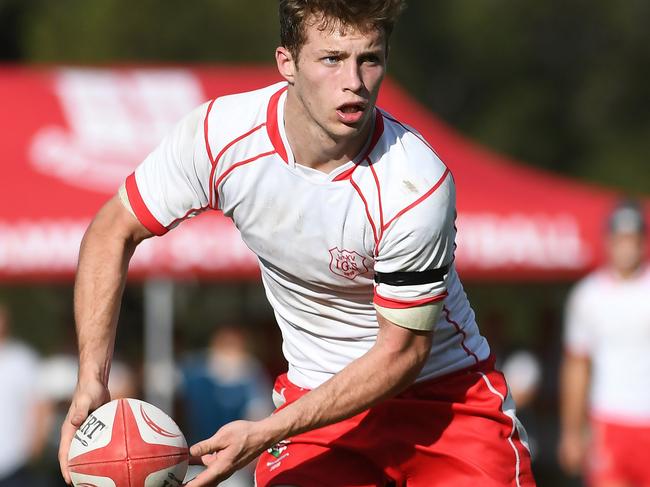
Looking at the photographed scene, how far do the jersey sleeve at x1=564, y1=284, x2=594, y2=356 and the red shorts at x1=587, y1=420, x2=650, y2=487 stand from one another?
53cm

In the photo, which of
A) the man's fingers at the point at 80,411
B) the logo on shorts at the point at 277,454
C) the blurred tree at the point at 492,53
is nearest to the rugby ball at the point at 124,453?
the man's fingers at the point at 80,411

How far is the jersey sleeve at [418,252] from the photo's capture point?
3.96 metres

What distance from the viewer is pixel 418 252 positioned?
3.99 m

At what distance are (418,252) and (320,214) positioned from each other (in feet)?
1.12

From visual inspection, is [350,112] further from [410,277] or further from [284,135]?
[410,277]

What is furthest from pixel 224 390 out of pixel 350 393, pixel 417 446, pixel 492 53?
pixel 492 53

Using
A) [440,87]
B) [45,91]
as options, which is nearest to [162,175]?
[45,91]

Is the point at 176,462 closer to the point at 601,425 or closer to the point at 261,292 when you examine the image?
the point at 601,425

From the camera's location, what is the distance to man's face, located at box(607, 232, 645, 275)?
8.32 m

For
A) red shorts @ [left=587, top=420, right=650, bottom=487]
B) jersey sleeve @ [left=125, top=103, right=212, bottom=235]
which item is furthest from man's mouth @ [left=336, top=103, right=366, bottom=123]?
red shorts @ [left=587, top=420, right=650, bottom=487]

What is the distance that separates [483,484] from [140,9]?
28.1 metres

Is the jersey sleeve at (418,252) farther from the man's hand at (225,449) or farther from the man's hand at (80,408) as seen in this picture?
the man's hand at (80,408)

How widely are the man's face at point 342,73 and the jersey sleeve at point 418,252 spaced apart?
31 centimetres

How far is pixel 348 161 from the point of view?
4.11 m
